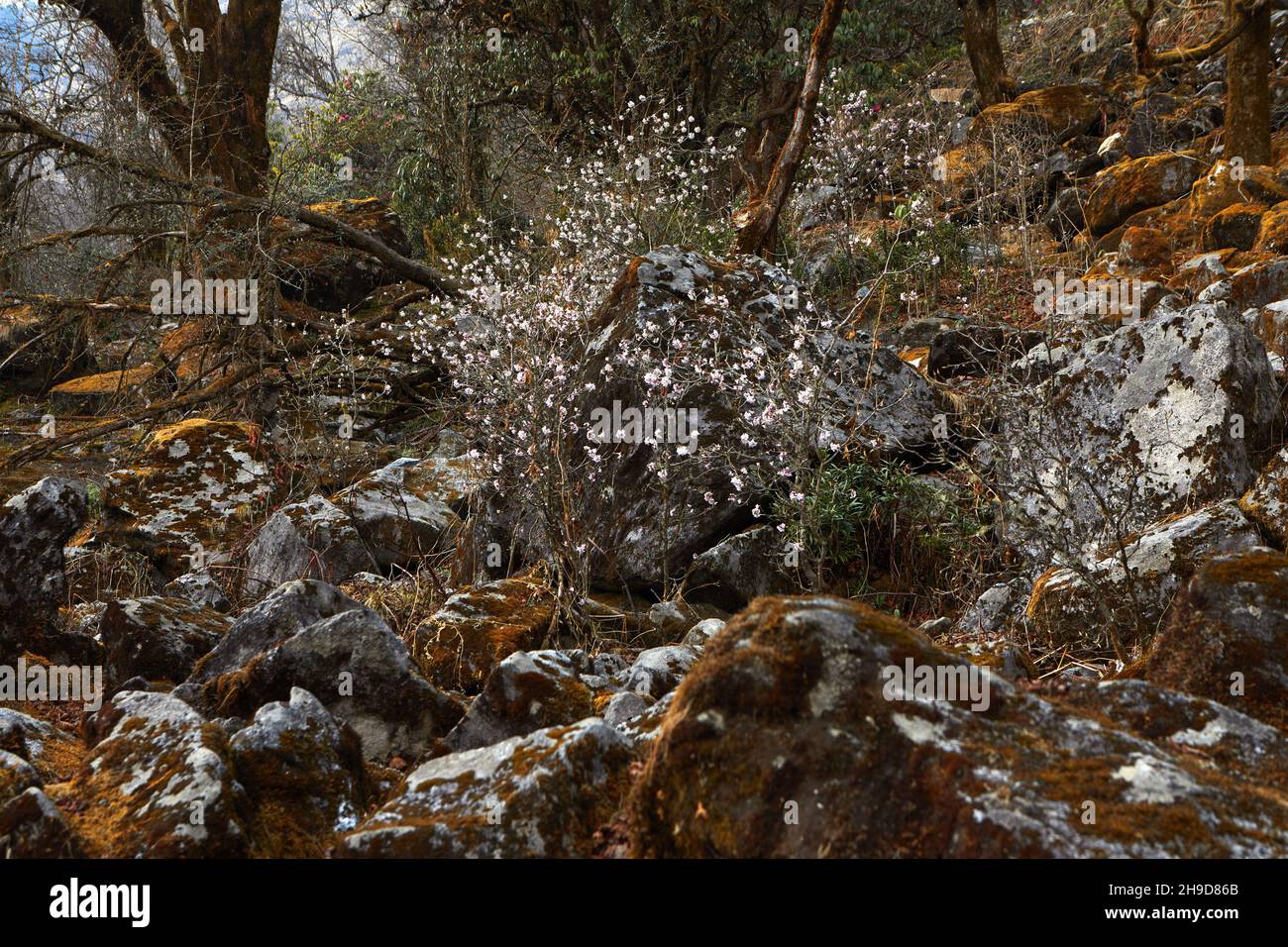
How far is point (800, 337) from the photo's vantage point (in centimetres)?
496

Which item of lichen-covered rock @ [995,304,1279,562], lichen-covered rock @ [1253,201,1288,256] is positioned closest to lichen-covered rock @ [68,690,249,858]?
lichen-covered rock @ [995,304,1279,562]

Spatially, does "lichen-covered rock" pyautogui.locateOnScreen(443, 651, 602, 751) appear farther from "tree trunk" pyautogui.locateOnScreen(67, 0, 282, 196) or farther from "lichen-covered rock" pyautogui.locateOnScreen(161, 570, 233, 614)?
"tree trunk" pyautogui.locateOnScreen(67, 0, 282, 196)

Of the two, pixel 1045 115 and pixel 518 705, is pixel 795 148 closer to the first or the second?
pixel 1045 115

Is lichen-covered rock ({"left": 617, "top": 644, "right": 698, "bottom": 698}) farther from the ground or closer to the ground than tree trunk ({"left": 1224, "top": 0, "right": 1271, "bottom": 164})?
closer to the ground

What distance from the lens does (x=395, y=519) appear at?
6363mm

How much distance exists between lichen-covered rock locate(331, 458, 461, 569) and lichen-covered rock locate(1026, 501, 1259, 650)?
12.3 ft

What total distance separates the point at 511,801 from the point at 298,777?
2.24ft

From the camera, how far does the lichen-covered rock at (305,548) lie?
19.2 ft

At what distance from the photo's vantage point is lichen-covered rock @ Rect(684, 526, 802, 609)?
16.7 feet

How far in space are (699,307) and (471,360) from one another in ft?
5.20

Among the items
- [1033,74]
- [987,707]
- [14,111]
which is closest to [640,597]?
[987,707]

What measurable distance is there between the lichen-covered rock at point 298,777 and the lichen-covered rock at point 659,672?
3.14ft

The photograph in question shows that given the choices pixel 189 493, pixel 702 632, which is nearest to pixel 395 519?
pixel 189 493

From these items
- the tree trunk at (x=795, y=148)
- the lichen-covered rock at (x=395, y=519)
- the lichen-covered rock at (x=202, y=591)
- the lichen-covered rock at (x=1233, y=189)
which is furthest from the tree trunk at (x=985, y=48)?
the lichen-covered rock at (x=202, y=591)
